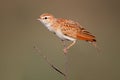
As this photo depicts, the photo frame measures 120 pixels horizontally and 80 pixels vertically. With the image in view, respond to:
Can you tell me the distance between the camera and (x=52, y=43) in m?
1.97

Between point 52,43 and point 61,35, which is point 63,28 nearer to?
point 61,35

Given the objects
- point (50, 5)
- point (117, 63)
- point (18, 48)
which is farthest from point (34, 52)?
point (117, 63)

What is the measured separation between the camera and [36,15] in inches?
79.7

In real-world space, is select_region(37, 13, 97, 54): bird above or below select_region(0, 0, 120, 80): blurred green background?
above

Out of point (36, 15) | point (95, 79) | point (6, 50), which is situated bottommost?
point (95, 79)

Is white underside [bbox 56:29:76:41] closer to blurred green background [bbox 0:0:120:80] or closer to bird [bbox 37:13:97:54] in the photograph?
bird [bbox 37:13:97:54]

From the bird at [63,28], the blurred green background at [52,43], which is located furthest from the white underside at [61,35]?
the blurred green background at [52,43]

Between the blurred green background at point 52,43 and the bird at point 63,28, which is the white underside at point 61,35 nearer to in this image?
the bird at point 63,28

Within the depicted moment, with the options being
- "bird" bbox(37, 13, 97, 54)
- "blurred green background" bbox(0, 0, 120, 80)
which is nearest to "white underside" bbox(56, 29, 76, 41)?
"bird" bbox(37, 13, 97, 54)

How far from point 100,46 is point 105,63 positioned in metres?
0.10

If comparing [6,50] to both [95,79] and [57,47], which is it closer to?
[57,47]

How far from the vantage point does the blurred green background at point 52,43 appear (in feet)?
6.36

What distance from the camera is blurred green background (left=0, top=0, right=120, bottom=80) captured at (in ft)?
6.36

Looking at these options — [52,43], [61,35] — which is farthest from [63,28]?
[52,43]
